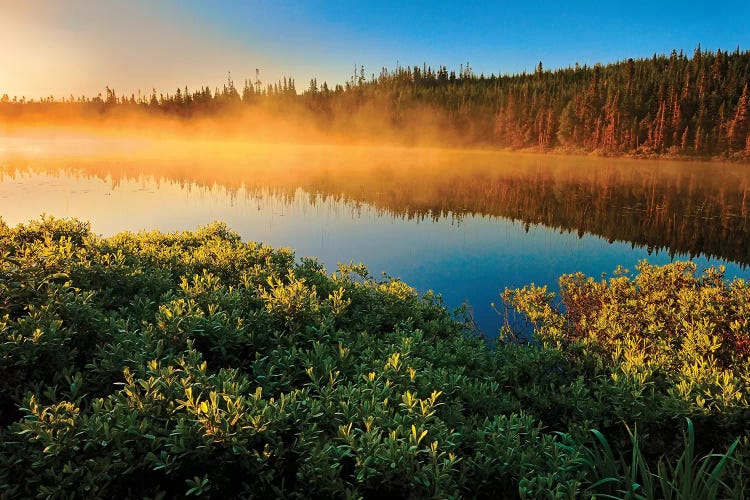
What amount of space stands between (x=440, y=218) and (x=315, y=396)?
30.7 metres

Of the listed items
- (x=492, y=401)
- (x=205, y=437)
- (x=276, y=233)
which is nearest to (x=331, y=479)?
(x=205, y=437)

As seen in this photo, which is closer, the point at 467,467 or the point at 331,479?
the point at 331,479

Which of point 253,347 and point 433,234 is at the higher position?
point 253,347

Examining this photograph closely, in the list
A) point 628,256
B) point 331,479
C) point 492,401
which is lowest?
point 628,256

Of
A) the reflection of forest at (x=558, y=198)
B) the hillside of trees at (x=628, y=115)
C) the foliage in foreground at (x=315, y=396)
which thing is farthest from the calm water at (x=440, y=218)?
the hillside of trees at (x=628, y=115)

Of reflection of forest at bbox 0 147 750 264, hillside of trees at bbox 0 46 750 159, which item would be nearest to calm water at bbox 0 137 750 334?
reflection of forest at bbox 0 147 750 264

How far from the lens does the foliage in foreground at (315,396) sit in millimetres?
4023

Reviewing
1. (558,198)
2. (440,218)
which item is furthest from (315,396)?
(558,198)

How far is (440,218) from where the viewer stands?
116ft

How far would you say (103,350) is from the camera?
5.34 metres

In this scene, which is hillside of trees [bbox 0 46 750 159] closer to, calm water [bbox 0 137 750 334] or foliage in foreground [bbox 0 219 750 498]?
calm water [bbox 0 137 750 334]

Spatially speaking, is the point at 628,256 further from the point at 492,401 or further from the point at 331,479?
the point at 331,479

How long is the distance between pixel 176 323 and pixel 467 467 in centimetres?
406

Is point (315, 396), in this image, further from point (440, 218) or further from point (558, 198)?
point (558, 198)
